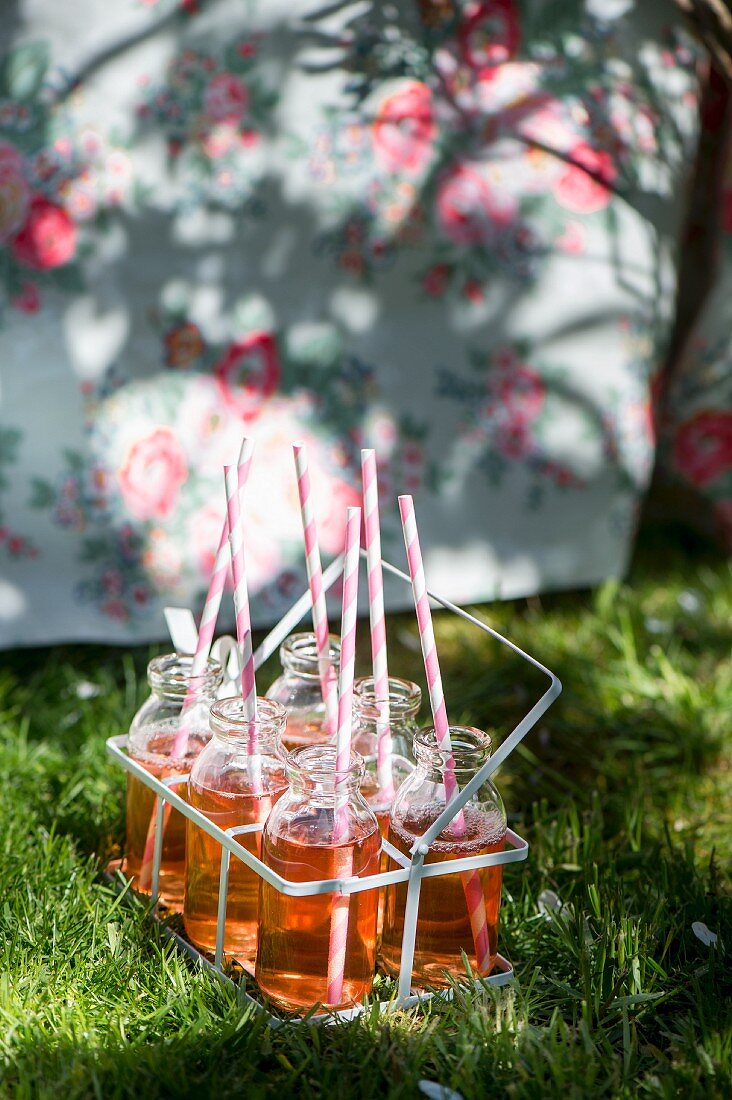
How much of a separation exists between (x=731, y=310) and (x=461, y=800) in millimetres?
1673

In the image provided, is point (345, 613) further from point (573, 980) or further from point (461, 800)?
point (573, 980)

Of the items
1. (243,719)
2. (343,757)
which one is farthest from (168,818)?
(343,757)

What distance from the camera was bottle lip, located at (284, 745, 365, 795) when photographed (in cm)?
117

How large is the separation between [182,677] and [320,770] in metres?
0.27

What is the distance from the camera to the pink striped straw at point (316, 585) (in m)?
1.25

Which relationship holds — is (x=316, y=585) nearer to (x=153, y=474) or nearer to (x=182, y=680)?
(x=182, y=680)

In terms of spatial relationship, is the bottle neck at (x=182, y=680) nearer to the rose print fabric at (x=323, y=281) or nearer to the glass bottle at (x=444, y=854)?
the glass bottle at (x=444, y=854)

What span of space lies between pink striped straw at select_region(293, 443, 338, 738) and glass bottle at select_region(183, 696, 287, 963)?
0.24 ft

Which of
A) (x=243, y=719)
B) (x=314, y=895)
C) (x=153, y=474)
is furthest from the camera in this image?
(x=153, y=474)

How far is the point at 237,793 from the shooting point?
4.16 ft

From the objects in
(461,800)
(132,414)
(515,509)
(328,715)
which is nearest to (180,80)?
(132,414)

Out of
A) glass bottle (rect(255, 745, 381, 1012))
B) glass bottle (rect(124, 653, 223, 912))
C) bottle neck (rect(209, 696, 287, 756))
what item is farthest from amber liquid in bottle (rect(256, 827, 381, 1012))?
glass bottle (rect(124, 653, 223, 912))

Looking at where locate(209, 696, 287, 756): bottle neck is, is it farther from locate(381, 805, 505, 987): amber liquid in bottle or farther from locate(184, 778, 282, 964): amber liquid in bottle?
locate(381, 805, 505, 987): amber liquid in bottle

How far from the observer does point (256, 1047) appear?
1189 millimetres
